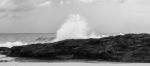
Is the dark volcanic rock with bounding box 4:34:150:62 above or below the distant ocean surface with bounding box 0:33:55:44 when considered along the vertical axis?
below

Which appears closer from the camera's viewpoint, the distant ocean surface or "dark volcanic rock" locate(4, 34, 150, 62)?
"dark volcanic rock" locate(4, 34, 150, 62)

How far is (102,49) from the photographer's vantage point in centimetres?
2162

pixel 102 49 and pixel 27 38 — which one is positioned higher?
pixel 27 38

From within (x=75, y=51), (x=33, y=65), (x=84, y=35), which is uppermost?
(x=84, y=35)

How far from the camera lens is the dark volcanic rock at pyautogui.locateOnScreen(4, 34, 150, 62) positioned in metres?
20.6

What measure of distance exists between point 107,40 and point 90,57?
1712 mm

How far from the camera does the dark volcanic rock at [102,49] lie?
813 inches

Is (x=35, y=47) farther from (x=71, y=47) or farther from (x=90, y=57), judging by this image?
(x=90, y=57)

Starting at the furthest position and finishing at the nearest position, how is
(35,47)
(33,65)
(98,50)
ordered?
(35,47)
(98,50)
(33,65)

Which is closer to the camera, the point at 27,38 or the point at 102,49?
the point at 102,49

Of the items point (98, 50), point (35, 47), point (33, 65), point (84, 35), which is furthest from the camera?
point (84, 35)

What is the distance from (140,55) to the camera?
66.9ft

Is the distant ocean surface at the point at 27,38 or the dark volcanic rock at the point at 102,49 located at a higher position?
the distant ocean surface at the point at 27,38

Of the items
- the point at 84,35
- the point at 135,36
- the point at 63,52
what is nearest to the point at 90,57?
the point at 63,52
